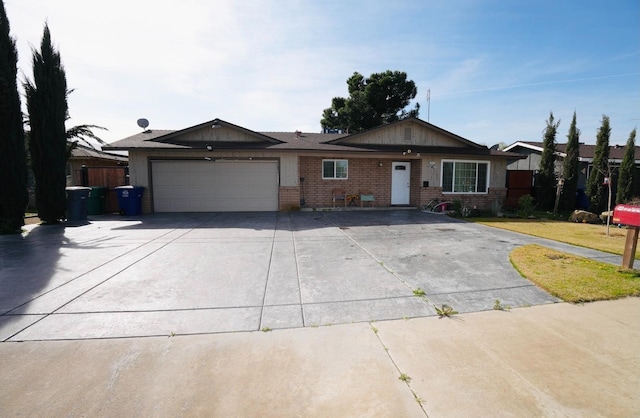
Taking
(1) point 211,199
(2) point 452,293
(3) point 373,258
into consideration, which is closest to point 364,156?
(1) point 211,199

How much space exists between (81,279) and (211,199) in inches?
341

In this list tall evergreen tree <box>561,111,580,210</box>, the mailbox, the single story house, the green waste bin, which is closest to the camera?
the mailbox

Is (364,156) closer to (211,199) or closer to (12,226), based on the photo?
(211,199)

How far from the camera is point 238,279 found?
186 inches

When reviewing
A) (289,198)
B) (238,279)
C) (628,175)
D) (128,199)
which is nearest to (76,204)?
→ (128,199)

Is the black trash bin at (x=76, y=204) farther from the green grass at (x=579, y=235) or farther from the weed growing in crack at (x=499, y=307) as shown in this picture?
the green grass at (x=579, y=235)

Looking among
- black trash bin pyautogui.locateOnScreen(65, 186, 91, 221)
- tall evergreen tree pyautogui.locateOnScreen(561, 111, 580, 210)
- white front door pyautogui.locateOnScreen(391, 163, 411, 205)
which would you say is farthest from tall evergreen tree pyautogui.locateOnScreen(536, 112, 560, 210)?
black trash bin pyautogui.locateOnScreen(65, 186, 91, 221)

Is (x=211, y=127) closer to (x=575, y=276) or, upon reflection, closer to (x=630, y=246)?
(x=575, y=276)

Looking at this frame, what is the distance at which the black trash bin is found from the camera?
10661 millimetres

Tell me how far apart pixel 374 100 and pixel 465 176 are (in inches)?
712

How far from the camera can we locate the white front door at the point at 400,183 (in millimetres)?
14602

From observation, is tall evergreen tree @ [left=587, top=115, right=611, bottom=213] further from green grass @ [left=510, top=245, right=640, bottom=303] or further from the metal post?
the metal post

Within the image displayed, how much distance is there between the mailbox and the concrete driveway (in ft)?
4.47

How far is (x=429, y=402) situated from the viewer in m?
2.15
